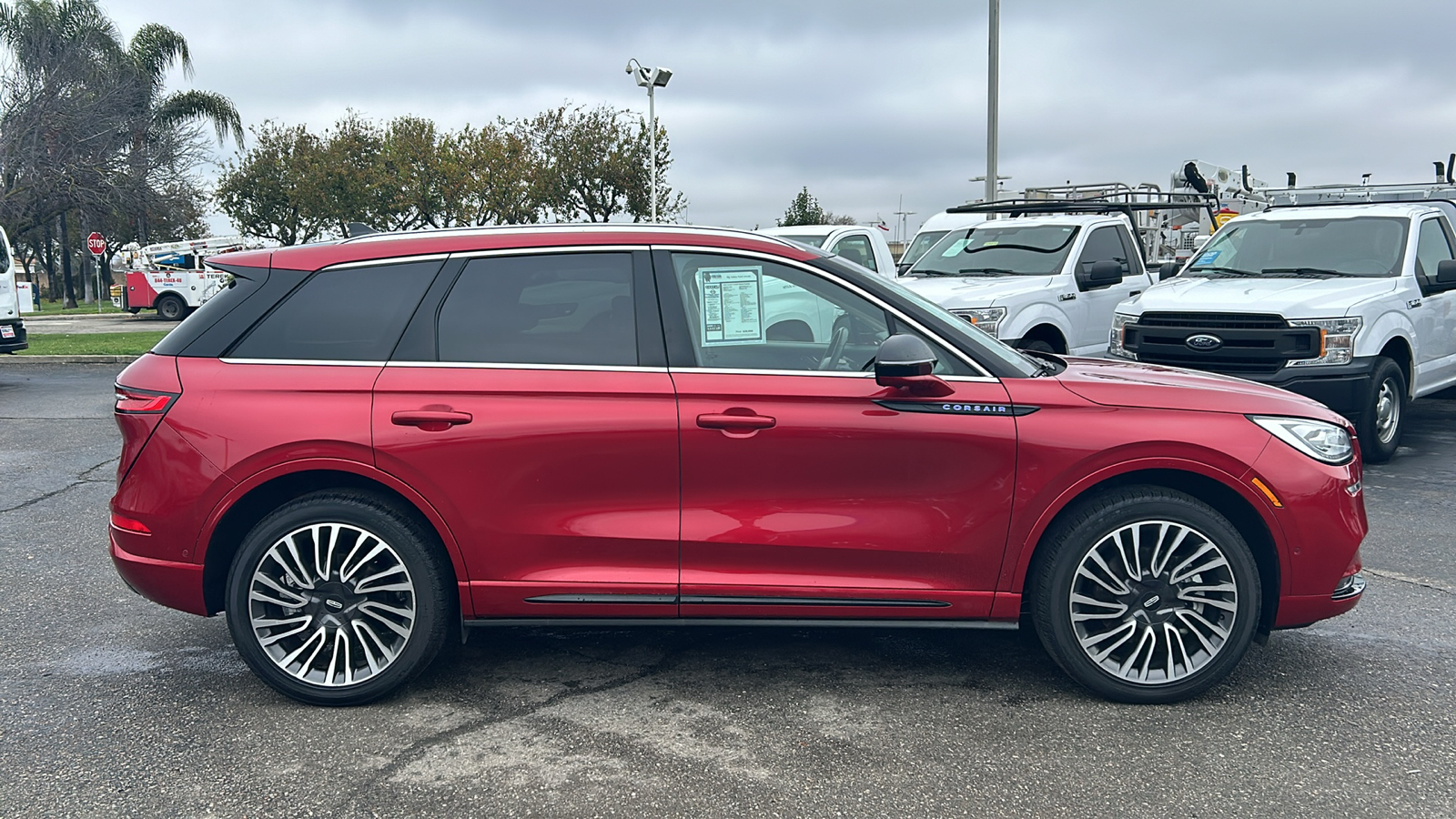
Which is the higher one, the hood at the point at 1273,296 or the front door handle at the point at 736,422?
the hood at the point at 1273,296

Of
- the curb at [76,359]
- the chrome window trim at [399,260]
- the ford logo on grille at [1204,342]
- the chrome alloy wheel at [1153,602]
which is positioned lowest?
the chrome alloy wheel at [1153,602]

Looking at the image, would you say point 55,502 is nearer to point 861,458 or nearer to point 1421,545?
point 861,458

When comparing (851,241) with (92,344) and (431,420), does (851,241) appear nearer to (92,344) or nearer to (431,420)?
(431,420)

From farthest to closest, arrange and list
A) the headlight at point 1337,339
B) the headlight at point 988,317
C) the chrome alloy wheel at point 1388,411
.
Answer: the headlight at point 988,317, the chrome alloy wheel at point 1388,411, the headlight at point 1337,339

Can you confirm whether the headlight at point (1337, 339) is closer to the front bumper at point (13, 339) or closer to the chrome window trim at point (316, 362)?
the chrome window trim at point (316, 362)

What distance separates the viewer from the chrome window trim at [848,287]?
382 centimetres

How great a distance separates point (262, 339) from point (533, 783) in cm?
187

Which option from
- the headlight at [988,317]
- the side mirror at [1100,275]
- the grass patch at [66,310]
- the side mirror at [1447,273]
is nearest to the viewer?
the side mirror at [1447,273]

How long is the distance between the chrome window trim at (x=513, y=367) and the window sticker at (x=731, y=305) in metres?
0.25

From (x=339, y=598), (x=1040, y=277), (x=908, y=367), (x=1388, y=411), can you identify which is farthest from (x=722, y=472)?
(x=1040, y=277)

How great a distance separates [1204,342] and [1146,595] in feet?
17.3

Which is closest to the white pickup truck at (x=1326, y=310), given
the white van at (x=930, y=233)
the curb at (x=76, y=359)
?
the white van at (x=930, y=233)

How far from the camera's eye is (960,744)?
3.52 meters

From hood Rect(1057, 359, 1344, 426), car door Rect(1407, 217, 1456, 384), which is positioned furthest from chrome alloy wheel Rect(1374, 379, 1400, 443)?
hood Rect(1057, 359, 1344, 426)
